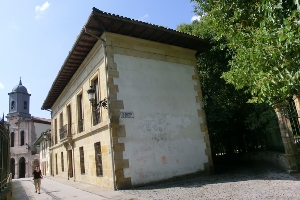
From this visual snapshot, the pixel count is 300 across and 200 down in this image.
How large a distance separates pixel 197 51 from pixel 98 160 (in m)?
6.80

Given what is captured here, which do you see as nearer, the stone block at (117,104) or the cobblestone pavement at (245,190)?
the cobblestone pavement at (245,190)

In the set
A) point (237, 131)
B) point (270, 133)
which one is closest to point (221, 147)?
point (237, 131)

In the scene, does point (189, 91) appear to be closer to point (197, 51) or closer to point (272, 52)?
point (197, 51)

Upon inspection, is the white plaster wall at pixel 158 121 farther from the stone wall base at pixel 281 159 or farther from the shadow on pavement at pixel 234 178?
the stone wall base at pixel 281 159

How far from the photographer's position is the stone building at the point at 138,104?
26.6 ft

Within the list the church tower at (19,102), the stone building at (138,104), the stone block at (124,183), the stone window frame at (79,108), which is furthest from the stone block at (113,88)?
the church tower at (19,102)

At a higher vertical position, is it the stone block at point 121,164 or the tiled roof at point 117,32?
the tiled roof at point 117,32

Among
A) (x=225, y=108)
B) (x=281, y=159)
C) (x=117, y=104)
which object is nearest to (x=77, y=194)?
(x=117, y=104)

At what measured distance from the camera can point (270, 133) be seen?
966 cm

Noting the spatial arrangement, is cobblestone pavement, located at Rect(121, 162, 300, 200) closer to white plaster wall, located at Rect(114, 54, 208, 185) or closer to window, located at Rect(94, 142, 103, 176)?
white plaster wall, located at Rect(114, 54, 208, 185)

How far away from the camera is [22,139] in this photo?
36.2 meters

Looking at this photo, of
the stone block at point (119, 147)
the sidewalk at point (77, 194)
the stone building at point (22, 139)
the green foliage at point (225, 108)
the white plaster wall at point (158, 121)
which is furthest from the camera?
the stone building at point (22, 139)

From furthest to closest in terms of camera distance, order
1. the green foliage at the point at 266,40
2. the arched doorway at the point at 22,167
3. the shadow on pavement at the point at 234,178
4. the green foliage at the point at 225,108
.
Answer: the arched doorway at the point at 22,167 < the green foliage at the point at 225,108 < the shadow on pavement at the point at 234,178 < the green foliage at the point at 266,40

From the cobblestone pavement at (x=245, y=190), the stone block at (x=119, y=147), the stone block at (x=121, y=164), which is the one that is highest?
the stone block at (x=119, y=147)
